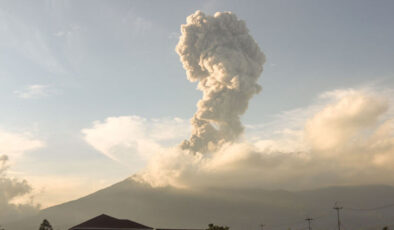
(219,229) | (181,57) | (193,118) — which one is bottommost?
(219,229)

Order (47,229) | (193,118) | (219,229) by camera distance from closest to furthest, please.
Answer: (219,229) → (47,229) → (193,118)

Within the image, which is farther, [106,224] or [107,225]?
[106,224]

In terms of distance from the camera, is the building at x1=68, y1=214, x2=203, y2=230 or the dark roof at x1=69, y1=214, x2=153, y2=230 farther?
the dark roof at x1=69, y1=214, x2=153, y2=230

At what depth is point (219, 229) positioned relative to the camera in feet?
213

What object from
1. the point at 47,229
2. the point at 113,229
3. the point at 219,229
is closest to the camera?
the point at 219,229

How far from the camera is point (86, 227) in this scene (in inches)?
3346

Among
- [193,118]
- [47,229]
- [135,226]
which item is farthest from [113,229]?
[193,118]

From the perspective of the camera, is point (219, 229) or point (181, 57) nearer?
point (219, 229)

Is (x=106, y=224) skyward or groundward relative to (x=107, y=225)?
skyward

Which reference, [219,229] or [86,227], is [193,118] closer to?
[86,227]

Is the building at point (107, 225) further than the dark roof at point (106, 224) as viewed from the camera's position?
No

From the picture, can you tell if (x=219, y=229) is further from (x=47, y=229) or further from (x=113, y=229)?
(x=47, y=229)

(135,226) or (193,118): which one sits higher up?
(193,118)

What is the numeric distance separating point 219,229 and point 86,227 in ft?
111
